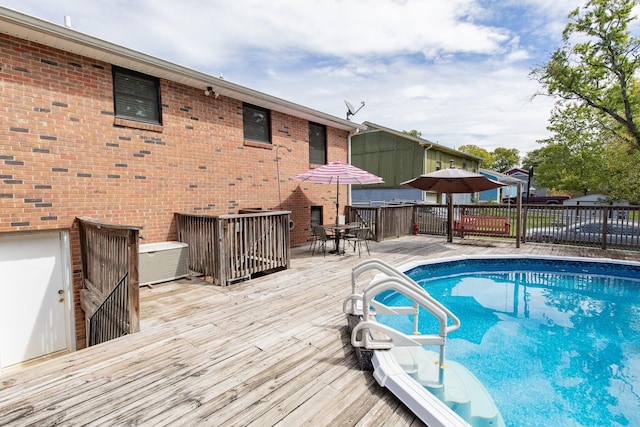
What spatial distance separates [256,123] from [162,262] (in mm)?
4277

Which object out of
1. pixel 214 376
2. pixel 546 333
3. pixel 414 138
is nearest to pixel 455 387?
pixel 214 376

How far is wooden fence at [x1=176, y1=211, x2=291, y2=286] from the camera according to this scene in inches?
209

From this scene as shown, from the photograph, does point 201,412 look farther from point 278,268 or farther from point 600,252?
point 600,252

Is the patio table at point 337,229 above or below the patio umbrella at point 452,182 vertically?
below

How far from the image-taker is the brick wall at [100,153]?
4.42m

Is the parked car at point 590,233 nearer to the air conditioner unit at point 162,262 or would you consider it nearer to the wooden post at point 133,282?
the air conditioner unit at point 162,262

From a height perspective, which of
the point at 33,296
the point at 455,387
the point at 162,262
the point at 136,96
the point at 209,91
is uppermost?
the point at 209,91

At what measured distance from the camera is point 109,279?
3.98 m

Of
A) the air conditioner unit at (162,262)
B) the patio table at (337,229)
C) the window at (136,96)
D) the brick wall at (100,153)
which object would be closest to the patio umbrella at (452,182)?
the patio table at (337,229)

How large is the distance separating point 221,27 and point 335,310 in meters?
7.15

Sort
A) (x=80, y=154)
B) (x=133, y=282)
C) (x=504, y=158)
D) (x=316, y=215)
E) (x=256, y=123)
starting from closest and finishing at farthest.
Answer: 1. (x=133, y=282)
2. (x=80, y=154)
3. (x=256, y=123)
4. (x=316, y=215)
5. (x=504, y=158)

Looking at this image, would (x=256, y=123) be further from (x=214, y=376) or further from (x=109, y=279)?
(x=214, y=376)

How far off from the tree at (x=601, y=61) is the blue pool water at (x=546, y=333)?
10.2 metres

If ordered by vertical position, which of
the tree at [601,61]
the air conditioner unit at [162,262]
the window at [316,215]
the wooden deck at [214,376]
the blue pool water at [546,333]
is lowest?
the blue pool water at [546,333]
